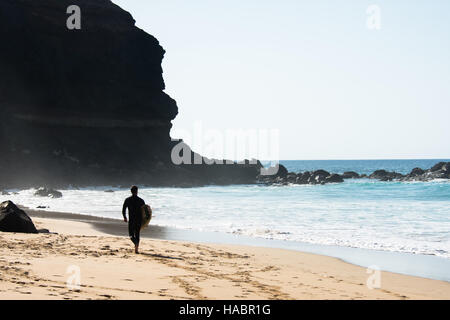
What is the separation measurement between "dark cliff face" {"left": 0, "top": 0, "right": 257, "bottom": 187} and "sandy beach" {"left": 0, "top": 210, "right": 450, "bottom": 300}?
43.9 metres

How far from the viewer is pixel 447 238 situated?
15945 millimetres

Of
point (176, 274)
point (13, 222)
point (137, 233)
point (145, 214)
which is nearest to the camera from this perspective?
point (176, 274)

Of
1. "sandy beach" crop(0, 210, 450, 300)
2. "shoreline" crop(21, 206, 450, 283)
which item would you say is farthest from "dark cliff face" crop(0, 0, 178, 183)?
"sandy beach" crop(0, 210, 450, 300)

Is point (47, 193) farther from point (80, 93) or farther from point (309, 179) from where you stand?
point (309, 179)

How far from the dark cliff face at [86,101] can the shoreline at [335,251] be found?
126ft

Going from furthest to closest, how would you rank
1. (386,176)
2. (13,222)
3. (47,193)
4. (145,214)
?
(386,176) → (47,193) → (13,222) → (145,214)

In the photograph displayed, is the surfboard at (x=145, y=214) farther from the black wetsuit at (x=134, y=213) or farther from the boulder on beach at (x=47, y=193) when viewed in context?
the boulder on beach at (x=47, y=193)

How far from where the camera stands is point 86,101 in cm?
6350

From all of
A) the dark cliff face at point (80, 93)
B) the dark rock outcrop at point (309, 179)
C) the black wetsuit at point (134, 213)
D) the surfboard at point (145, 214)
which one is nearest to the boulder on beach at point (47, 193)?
the dark cliff face at point (80, 93)

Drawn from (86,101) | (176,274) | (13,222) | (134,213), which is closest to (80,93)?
(86,101)

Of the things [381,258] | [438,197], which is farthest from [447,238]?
[438,197]

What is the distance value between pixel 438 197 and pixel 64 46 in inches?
1874

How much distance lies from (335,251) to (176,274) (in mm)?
6100

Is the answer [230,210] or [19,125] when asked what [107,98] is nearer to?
[19,125]
